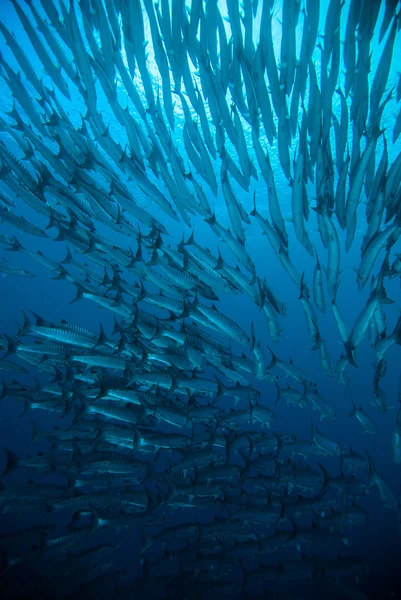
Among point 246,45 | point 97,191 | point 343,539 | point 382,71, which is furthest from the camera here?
point 343,539

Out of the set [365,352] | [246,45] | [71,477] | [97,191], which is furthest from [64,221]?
[365,352]

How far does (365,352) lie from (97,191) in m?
27.2

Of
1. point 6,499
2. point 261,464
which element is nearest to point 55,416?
point 6,499

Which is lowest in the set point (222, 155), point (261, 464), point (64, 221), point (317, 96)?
point (261, 464)

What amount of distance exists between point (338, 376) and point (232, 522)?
342cm

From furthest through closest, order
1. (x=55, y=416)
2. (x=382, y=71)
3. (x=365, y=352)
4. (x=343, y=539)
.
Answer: (x=365, y=352) → (x=55, y=416) → (x=343, y=539) → (x=382, y=71)

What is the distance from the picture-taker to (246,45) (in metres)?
4.42

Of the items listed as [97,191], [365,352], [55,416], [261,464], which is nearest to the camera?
[97,191]

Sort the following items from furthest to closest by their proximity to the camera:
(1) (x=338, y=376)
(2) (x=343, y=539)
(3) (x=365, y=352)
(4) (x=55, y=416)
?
(3) (x=365, y=352) → (4) (x=55, y=416) → (2) (x=343, y=539) → (1) (x=338, y=376)

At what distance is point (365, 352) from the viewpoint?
89.5ft

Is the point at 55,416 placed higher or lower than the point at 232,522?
lower

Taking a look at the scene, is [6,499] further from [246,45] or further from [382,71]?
[382,71]

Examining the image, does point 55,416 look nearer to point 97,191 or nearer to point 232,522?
point 232,522

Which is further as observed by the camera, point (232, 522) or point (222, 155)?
point (232, 522)
